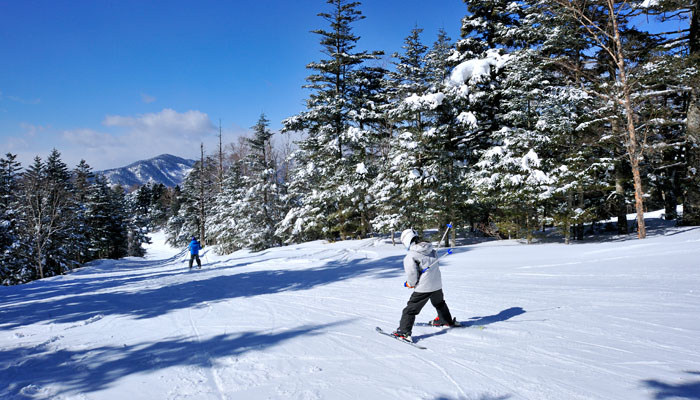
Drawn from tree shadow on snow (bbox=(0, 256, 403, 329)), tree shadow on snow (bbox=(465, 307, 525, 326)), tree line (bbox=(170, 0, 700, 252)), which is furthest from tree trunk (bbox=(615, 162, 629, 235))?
tree shadow on snow (bbox=(465, 307, 525, 326))

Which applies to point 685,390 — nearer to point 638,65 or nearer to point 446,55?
point 638,65

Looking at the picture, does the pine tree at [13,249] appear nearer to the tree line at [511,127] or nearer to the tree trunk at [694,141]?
the tree line at [511,127]

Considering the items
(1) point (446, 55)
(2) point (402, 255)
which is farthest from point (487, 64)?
(2) point (402, 255)

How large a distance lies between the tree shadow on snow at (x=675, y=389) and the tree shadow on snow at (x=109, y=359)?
14.1 feet

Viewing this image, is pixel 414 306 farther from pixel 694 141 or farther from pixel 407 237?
pixel 694 141

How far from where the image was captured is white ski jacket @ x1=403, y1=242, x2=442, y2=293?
5.22m

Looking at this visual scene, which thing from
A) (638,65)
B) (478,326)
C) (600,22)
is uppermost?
(600,22)

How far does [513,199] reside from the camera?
50.7 feet

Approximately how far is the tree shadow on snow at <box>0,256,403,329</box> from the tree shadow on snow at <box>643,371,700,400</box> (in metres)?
7.96

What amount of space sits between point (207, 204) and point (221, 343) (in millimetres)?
42548

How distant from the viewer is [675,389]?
3330 millimetres

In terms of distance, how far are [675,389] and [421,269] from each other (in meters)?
2.99

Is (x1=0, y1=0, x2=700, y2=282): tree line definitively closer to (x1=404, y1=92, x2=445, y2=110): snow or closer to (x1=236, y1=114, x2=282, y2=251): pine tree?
(x1=404, y1=92, x2=445, y2=110): snow

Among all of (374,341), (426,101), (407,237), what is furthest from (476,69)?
(374,341)
